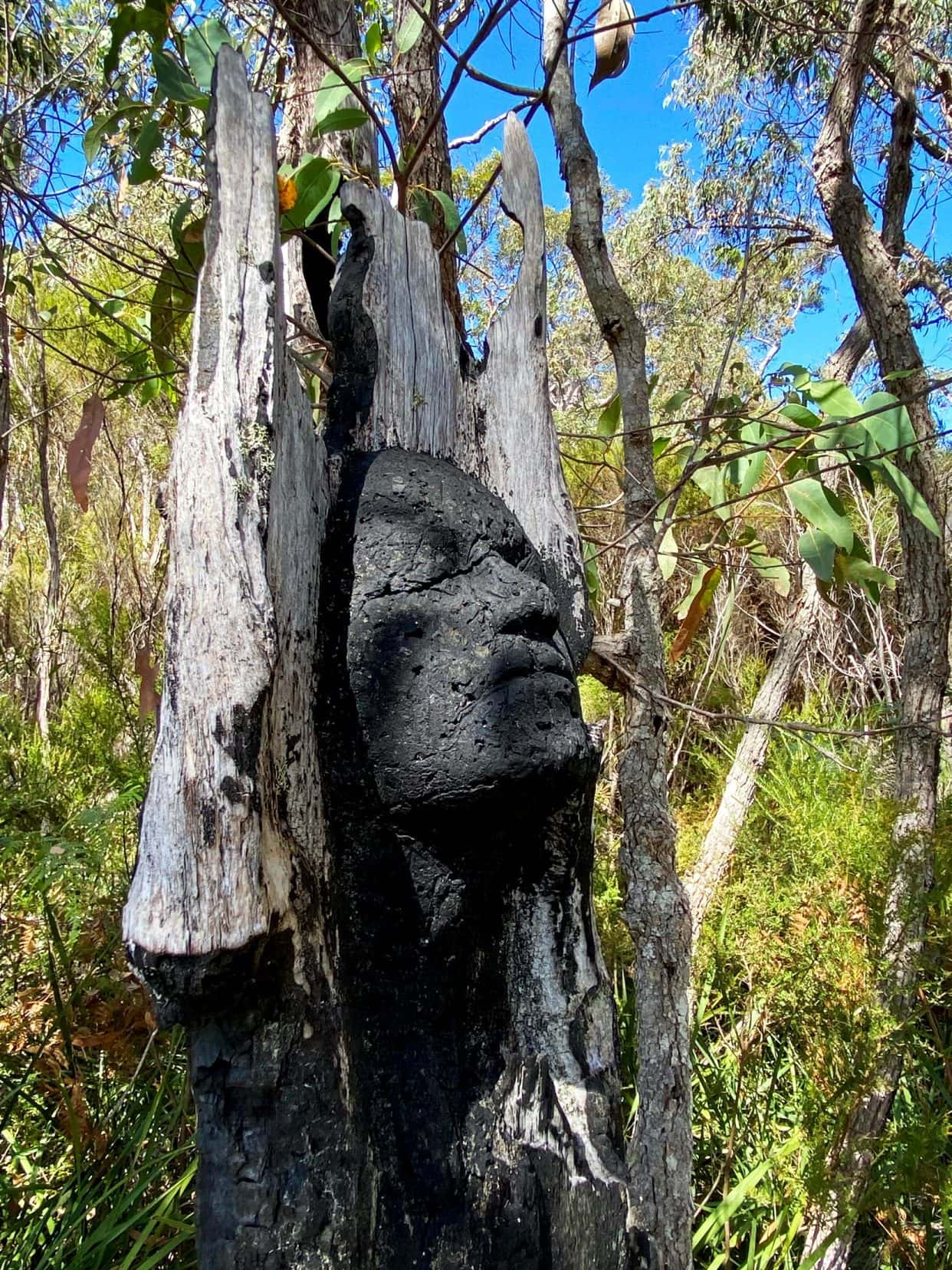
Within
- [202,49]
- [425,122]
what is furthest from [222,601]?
[425,122]

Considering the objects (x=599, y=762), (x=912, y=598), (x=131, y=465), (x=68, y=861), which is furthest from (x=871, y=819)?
(x=131, y=465)

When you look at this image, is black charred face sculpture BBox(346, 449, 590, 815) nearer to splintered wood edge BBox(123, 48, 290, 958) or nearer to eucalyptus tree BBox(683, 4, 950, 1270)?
splintered wood edge BBox(123, 48, 290, 958)

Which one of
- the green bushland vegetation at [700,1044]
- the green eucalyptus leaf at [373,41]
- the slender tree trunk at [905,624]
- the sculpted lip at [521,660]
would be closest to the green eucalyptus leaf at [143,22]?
the green eucalyptus leaf at [373,41]

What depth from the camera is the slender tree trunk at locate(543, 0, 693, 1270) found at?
5.21ft

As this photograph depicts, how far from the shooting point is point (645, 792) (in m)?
1.70

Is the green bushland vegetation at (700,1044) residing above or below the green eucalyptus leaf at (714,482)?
below

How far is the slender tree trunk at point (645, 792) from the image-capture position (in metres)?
1.59

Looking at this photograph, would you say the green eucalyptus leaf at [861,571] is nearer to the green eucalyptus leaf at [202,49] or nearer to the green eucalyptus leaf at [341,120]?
the green eucalyptus leaf at [341,120]

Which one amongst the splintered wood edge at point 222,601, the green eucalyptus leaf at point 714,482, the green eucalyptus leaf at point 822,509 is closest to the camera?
the splintered wood edge at point 222,601

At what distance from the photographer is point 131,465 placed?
25.9ft

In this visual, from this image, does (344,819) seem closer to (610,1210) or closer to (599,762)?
(599,762)

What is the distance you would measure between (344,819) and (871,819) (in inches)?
100

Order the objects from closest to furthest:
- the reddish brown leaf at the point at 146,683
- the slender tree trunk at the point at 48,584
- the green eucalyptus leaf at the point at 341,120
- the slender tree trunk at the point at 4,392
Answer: the green eucalyptus leaf at the point at 341,120, the reddish brown leaf at the point at 146,683, the slender tree trunk at the point at 4,392, the slender tree trunk at the point at 48,584

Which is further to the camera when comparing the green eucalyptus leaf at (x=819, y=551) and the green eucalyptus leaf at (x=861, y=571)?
the green eucalyptus leaf at (x=861, y=571)
